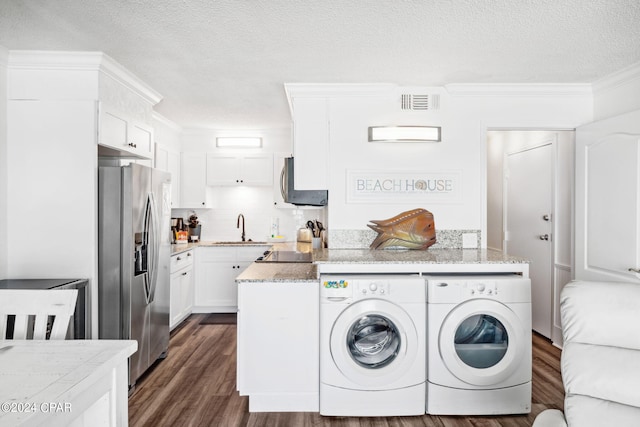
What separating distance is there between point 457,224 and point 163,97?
299cm

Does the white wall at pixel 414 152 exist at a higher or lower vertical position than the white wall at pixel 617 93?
lower

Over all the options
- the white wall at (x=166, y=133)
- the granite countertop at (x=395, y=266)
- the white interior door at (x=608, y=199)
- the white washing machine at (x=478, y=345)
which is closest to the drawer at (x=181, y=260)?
the white wall at (x=166, y=133)

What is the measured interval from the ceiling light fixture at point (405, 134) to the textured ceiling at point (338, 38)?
0.39 meters

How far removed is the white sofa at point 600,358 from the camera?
3.97ft

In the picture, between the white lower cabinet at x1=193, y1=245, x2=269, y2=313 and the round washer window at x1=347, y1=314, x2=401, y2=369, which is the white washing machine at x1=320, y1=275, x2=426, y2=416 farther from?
the white lower cabinet at x1=193, y1=245, x2=269, y2=313

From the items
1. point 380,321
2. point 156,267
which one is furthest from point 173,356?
point 380,321

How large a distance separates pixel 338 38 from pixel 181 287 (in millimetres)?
3145

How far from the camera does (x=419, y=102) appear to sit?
317cm

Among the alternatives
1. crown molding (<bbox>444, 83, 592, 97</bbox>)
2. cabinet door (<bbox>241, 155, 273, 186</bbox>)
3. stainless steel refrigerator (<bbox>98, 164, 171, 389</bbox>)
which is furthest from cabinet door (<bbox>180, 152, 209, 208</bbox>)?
crown molding (<bbox>444, 83, 592, 97</bbox>)

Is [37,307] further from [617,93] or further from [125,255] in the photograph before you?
[617,93]

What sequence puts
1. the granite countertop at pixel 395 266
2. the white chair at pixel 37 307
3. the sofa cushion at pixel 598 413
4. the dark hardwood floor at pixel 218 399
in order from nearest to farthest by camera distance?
the sofa cushion at pixel 598 413 < the white chair at pixel 37 307 < the dark hardwood floor at pixel 218 399 < the granite countertop at pixel 395 266

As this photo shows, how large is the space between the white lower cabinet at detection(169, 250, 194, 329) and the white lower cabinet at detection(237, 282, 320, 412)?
1748 millimetres

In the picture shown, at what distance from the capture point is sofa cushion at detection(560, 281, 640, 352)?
1.28 meters

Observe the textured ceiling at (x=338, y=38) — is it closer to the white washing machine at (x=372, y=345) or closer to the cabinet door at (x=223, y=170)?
the white washing machine at (x=372, y=345)
